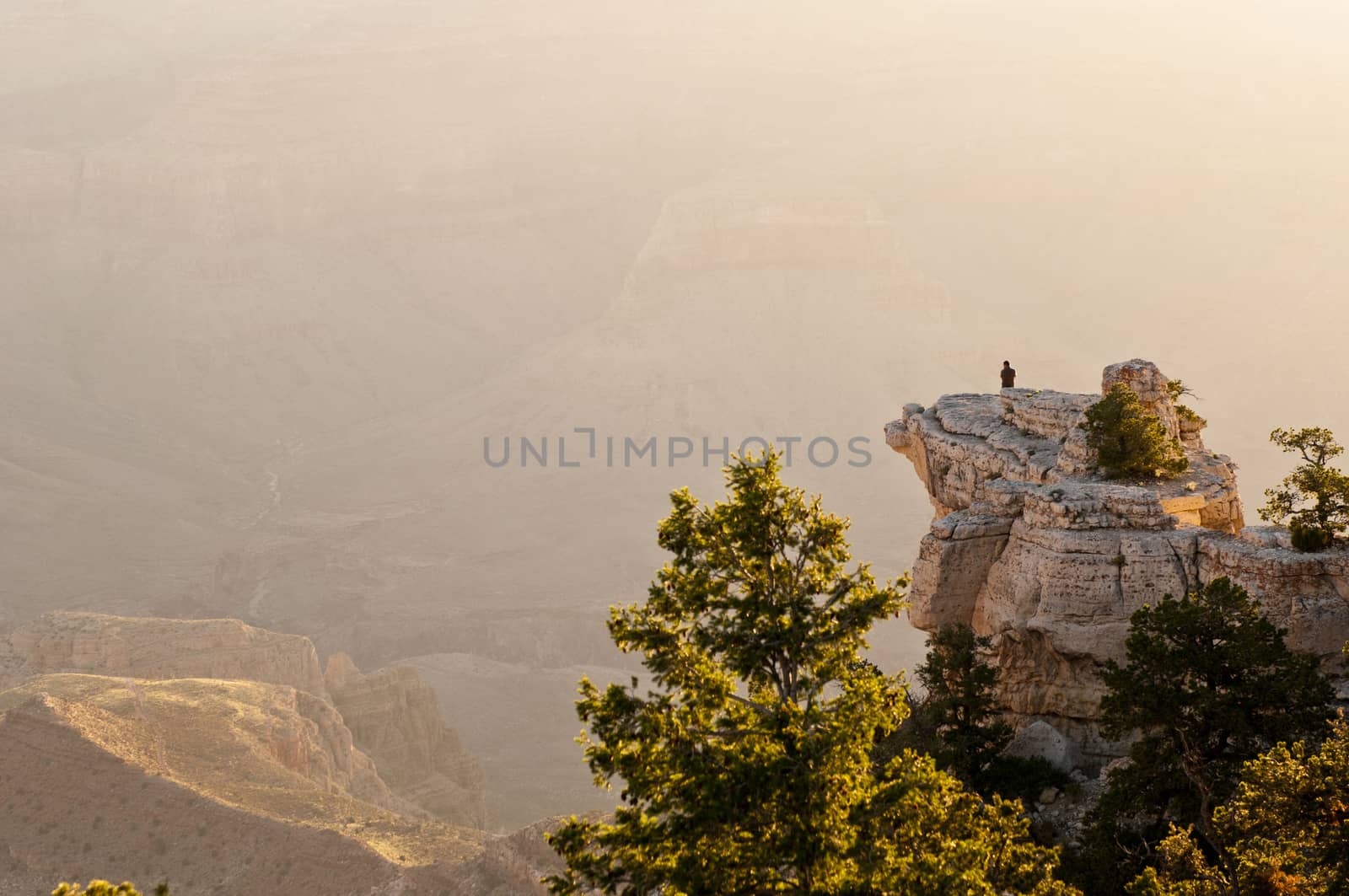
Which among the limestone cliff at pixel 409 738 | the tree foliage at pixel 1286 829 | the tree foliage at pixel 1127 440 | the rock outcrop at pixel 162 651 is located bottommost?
the limestone cliff at pixel 409 738

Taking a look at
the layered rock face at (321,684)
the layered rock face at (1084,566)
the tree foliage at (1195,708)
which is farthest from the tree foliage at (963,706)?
the layered rock face at (321,684)

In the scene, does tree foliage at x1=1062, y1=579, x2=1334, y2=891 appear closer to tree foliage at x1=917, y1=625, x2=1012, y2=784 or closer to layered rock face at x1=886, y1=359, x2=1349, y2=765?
layered rock face at x1=886, y1=359, x2=1349, y2=765

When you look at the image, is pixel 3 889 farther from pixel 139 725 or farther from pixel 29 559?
pixel 29 559

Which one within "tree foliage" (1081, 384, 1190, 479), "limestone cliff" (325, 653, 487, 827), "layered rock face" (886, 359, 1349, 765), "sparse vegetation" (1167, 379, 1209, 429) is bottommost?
"limestone cliff" (325, 653, 487, 827)

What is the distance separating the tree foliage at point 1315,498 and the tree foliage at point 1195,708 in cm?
458

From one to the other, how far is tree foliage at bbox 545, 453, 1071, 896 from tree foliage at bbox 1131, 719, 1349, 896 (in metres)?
4.18

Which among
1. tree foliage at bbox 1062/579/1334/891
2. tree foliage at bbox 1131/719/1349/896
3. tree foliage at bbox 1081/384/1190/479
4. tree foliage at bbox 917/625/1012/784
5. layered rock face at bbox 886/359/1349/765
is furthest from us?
tree foliage at bbox 1081/384/1190/479

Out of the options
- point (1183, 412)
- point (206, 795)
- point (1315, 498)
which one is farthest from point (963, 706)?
point (206, 795)

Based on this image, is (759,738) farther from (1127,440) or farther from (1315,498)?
(1127,440)

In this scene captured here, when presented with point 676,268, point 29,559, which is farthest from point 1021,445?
point 676,268

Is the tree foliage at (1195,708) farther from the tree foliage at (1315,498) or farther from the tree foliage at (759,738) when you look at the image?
the tree foliage at (759,738)

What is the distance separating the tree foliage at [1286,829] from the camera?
18.8 m

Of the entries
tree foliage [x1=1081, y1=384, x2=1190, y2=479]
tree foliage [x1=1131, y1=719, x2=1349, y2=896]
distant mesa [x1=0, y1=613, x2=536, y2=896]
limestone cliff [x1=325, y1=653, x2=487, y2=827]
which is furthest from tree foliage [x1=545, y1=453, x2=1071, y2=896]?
limestone cliff [x1=325, y1=653, x2=487, y2=827]

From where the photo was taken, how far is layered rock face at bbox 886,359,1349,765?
31.0 meters
